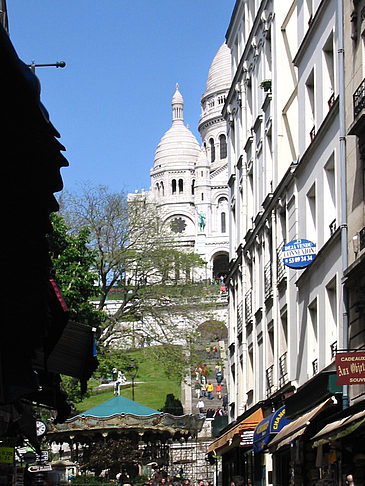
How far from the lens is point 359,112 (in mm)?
17375

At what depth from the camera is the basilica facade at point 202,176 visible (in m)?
144

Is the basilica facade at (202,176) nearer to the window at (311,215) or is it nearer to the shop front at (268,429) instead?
the shop front at (268,429)

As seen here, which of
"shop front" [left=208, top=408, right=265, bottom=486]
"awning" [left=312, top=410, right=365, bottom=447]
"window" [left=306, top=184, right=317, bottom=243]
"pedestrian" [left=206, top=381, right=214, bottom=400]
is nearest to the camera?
"awning" [left=312, top=410, right=365, bottom=447]

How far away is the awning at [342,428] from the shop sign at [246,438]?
12.0 m

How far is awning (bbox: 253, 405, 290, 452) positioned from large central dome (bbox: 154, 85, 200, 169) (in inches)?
5356

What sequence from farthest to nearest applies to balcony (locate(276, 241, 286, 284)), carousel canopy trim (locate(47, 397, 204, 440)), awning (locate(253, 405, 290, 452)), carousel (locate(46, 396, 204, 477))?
1. carousel canopy trim (locate(47, 397, 204, 440))
2. carousel (locate(46, 396, 204, 477))
3. balcony (locate(276, 241, 286, 284))
4. awning (locate(253, 405, 290, 452))

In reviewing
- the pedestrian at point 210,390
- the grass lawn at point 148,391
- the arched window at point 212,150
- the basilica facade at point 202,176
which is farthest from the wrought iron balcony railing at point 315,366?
the arched window at point 212,150

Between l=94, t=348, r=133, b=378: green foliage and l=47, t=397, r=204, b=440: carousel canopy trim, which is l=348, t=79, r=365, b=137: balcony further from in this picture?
l=94, t=348, r=133, b=378: green foliage

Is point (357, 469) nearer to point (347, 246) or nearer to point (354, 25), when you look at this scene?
point (347, 246)

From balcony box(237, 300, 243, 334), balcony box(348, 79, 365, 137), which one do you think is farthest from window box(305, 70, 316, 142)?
balcony box(237, 300, 243, 334)

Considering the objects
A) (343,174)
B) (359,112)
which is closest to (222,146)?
(343,174)

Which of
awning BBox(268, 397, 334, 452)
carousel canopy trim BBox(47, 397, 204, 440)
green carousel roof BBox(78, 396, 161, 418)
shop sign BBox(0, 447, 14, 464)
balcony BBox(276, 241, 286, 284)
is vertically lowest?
shop sign BBox(0, 447, 14, 464)

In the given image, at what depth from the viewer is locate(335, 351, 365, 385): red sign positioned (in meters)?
15.1

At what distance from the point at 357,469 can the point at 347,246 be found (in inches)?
156
